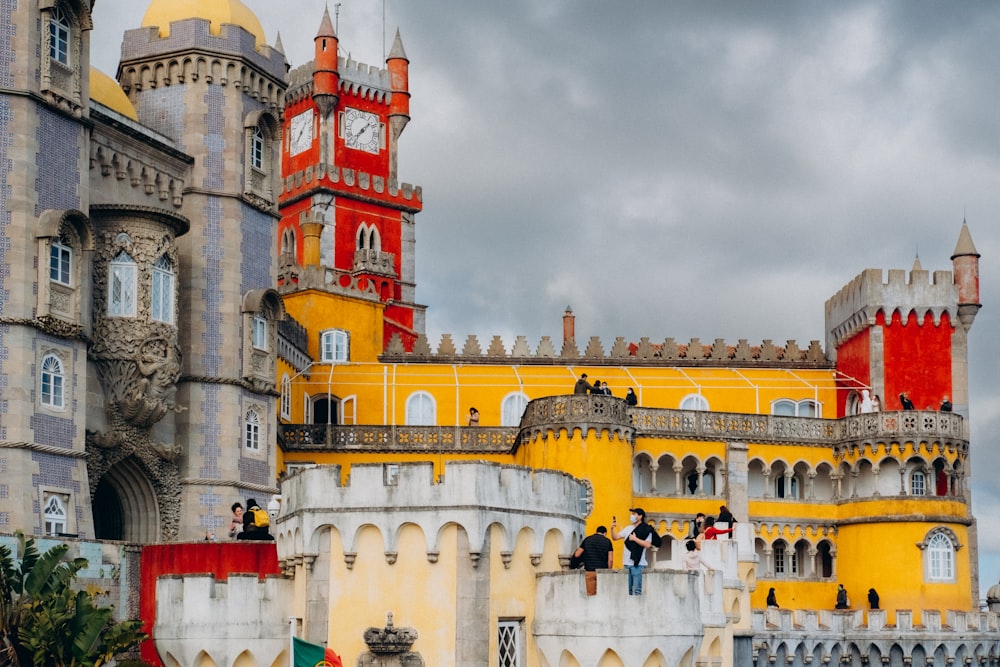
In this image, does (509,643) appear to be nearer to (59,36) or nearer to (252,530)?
(252,530)

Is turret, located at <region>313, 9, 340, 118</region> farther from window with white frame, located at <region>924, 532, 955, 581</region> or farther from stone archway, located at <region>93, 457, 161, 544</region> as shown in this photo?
stone archway, located at <region>93, 457, 161, 544</region>

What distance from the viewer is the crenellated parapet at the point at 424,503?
2733 centimetres

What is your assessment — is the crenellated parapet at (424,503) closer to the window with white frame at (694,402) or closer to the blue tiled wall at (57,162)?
the blue tiled wall at (57,162)

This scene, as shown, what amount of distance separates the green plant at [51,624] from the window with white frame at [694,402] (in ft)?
113

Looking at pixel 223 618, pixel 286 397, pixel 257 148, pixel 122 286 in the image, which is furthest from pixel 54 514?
pixel 286 397

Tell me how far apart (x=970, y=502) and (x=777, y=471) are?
7.53 metres

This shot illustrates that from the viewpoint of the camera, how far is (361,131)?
3383 inches

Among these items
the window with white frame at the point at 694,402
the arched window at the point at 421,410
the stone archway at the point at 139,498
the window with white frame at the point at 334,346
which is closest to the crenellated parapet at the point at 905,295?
the window with white frame at the point at 694,402

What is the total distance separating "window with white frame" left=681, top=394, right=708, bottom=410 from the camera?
64.4m

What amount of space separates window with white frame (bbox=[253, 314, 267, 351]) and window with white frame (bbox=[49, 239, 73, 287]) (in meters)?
8.28

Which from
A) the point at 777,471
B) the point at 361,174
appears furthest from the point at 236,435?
the point at 361,174

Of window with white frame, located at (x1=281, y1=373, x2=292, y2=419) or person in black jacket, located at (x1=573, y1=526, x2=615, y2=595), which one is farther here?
window with white frame, located at (x1=281, y1=373, x2=292, y2=419)

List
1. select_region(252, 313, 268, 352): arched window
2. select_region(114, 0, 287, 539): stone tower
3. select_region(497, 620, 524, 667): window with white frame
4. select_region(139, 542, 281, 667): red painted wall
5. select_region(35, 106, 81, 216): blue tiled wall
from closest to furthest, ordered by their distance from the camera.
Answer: select_region(497, 620, 524, 667): window with white frame
select_region(139, 542, 281, 667): red painted wall
select_region(35, 106, 81, 216): blue tiled wall
select_region(114, 0, 287, 539): stone tower
select_region(252, 313, 268, 352): arched window

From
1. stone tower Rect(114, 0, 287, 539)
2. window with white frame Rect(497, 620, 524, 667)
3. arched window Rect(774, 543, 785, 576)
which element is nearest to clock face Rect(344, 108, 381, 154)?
arched window Rect(774, 543, 785, 576)
